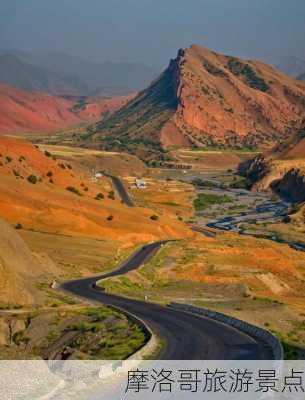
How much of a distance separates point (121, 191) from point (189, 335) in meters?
125

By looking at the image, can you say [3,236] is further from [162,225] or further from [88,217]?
[162,225]

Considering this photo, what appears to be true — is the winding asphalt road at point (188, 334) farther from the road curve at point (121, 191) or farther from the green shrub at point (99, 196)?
the road curve at point (121, 191)

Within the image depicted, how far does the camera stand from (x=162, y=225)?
10475 centimetres

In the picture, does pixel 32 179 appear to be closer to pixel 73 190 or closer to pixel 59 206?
pixel 73 190

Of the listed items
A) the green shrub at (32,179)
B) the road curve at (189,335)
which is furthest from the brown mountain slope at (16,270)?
the green shrub at (32,179)

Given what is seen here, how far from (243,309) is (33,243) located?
3260 centimetres

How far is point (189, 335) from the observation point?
1443 inches

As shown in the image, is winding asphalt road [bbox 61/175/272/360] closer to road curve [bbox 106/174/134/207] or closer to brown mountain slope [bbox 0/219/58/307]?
brown mountain slope [bbox 0/219/58/307]

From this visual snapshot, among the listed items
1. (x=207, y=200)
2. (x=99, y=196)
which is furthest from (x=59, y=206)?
(x=207, y=200)

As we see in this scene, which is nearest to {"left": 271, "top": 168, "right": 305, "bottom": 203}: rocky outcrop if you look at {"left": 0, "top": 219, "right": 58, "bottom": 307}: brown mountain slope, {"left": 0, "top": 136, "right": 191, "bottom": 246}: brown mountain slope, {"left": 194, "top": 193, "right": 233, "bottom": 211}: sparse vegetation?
{"left": 194, "top": 193, "right": 233, "bottom": 211}: sparse vegetation

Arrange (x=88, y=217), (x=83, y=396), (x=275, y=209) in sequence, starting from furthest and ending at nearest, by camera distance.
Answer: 1. (x=275, y=209)
2. (x=88, y=217)
3. (x=83, y=396)

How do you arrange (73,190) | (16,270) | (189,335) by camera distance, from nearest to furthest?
(189,335)
(16,270)
(73,190)

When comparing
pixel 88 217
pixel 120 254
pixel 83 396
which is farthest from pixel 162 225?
pixel 83 396

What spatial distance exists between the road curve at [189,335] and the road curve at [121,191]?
87235 millimetres
